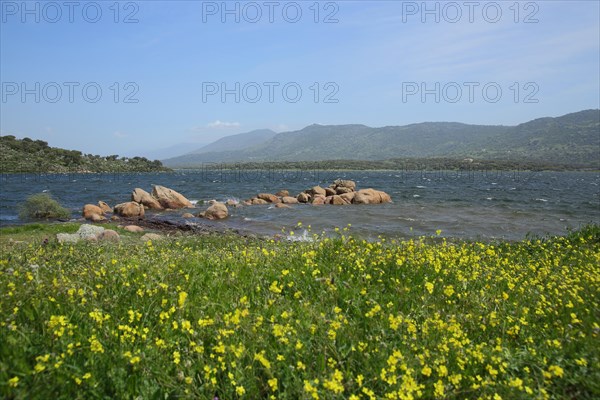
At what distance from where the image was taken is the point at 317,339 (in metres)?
4.36

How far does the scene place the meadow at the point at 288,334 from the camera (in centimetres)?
370

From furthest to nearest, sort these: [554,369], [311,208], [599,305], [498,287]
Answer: [311,208], [498,287], [599,305], [554,369]

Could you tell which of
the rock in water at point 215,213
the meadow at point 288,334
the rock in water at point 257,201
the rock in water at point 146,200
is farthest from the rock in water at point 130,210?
the meadow at point 288,334

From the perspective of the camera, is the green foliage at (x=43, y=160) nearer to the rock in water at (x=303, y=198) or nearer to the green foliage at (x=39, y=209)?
the green foliage at (x=39, y=209)

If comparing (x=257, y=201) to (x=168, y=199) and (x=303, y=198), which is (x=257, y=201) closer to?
(x=303, y=198)

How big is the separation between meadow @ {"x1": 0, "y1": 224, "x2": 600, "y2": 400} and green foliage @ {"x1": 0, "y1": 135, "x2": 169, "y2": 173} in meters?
116

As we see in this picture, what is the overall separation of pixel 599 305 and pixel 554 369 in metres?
2.59

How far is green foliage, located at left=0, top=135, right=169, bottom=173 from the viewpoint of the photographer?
338 ft

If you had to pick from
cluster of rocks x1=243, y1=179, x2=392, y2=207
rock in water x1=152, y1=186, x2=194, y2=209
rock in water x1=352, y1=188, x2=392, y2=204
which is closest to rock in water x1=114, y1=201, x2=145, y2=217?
rock in water x1=152, y1=186, x2=194, y2=209

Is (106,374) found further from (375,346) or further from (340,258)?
(340,258)

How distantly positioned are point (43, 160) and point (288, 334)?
130952mm

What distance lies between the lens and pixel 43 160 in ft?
364

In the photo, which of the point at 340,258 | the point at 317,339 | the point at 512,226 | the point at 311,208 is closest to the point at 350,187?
the point at 311,208

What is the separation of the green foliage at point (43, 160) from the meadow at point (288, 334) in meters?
116
